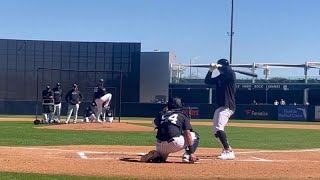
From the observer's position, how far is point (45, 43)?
2351 inches

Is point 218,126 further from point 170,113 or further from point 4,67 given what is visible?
point 4,67

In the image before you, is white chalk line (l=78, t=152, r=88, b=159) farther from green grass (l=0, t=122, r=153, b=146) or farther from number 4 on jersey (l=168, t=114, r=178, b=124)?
green grass (l=0, t=122, r=153, b=146)

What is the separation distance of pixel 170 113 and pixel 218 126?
1290 millimetres

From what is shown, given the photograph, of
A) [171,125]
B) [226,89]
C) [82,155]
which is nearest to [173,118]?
[171,125]

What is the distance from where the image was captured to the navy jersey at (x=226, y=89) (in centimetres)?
1153

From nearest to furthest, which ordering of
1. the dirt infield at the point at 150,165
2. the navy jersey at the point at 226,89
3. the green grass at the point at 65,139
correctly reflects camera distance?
1. the dirt infield at the point at 150,165
2. the navy jersey at the point at 226,89
3. the green grass at the point at 65,139

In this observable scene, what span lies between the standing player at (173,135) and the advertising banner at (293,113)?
37.9 m

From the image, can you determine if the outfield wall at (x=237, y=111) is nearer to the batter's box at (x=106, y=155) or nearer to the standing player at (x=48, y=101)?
the standing player at (x=48, y=101)

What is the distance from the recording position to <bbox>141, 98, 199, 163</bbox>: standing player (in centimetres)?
1048

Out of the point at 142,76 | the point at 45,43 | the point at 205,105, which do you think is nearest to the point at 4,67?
the point at 45,43

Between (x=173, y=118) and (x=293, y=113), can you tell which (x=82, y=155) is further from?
(x=293, y=113)

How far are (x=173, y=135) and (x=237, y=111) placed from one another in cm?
3824

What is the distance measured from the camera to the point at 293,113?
47.6 meters

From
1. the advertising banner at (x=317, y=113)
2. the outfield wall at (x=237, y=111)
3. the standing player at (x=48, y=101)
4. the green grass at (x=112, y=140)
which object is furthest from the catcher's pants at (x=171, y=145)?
the advertising banner at (x=317, y=113)
